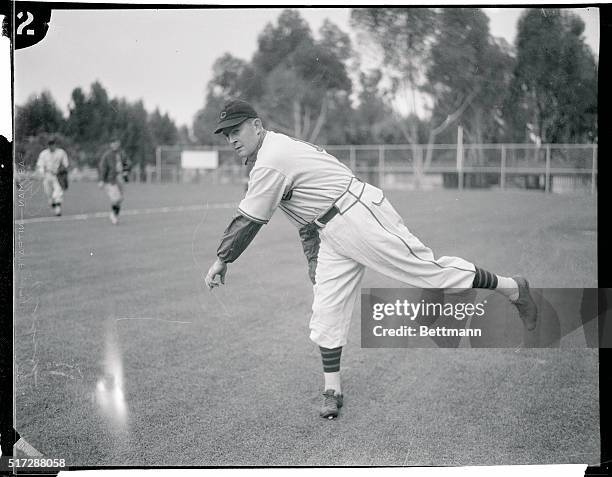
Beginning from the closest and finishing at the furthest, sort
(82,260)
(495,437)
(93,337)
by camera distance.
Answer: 1. (495,437)
2. (93,337)
3. (82,260)

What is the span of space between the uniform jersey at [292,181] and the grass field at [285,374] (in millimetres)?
444

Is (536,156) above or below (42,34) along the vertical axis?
below

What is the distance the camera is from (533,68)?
2.66m

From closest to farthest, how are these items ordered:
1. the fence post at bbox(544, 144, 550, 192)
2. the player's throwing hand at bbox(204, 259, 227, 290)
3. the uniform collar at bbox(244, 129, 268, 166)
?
the player's throwing hand at bbox(204, 259, 227, 290) < the uniform collar at bbox(244, 129, 268, 166) < the fence post at bbox(544, 144, 550, 192)

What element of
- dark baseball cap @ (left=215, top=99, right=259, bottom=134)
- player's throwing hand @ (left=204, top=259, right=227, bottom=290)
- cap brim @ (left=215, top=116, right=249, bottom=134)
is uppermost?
dark baseball cap @ (left=215, top=99, right=259, bottom=134)

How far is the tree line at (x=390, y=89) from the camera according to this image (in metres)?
2.58

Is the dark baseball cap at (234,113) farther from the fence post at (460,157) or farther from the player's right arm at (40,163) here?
the fence post at (460,157)

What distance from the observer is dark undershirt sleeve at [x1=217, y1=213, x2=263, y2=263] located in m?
2.49

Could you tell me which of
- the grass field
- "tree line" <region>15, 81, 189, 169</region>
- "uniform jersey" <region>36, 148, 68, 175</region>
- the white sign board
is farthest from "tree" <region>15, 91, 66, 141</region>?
the white sign board

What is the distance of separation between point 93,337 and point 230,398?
1038 mm

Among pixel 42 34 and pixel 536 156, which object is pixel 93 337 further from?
pixel 536 156

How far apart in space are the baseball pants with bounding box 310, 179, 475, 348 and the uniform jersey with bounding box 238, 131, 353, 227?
0.08 m

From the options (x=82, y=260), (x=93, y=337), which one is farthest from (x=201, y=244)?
(x=82, y=260)

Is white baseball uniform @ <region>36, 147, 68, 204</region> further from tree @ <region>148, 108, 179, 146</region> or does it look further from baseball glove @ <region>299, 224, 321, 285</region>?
baseball glove @ <region>299, 224, 321, 285</region>
